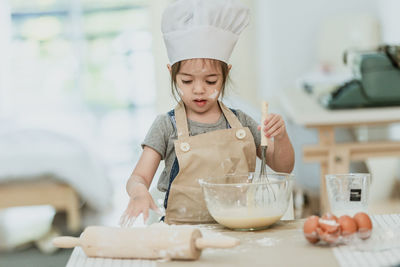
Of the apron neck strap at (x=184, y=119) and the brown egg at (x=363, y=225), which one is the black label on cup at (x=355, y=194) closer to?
the brown egg at (x=363, y=225)

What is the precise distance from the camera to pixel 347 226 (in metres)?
1.02

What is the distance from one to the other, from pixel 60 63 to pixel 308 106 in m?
3.82

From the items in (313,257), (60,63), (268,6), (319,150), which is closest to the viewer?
(313,257)

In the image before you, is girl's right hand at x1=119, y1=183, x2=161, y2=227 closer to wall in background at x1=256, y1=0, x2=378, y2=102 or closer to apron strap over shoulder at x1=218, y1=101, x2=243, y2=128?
apron strap over shoulder at x1=218, y1=101, x2=243, y2=128

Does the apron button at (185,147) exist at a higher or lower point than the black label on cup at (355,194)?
higher

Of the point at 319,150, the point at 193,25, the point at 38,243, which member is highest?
the point at 193,25

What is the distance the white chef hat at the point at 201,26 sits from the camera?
128 cm

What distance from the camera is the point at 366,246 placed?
0.99 m

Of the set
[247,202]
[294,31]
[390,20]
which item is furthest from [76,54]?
[247,202]

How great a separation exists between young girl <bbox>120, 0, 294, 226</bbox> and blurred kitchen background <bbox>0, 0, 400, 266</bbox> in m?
0.07

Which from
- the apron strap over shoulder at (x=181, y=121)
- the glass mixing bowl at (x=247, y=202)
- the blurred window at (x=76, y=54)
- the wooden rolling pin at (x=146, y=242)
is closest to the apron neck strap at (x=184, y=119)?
the apron strap over shoulder at (x=181, y=121)

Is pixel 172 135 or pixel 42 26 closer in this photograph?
pixel 172 135

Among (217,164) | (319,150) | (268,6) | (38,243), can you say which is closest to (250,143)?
(217,164)

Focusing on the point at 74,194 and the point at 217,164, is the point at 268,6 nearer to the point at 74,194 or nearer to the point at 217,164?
the point at 74,194
